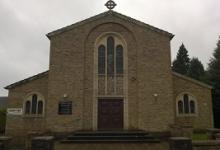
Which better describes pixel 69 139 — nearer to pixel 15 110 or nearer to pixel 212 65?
pixel 15 110

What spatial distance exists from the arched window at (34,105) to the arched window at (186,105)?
35.2ft

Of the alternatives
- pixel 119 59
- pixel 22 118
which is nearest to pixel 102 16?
pixel 119 59

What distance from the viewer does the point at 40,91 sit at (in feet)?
78.2

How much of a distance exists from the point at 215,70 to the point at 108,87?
15211mm

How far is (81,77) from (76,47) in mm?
2353

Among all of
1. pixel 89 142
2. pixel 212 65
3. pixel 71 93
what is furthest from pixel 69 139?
pixel 212 65

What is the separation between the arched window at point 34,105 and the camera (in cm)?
2361

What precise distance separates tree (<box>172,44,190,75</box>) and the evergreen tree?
1652 cm

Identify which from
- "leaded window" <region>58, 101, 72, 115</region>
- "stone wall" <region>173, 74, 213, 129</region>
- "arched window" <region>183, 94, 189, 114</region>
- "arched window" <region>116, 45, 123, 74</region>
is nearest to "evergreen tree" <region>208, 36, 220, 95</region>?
"stone wall" <region>173, 74, 213, 129</region>

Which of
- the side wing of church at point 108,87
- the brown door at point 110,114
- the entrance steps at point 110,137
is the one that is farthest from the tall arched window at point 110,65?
the entrance steps at point 110,137

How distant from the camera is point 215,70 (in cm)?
3294

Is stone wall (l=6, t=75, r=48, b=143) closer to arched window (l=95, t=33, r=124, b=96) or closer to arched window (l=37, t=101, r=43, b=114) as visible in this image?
arched window (l=37, t=101, r=43, b=114)

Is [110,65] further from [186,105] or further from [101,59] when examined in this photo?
[186,105]

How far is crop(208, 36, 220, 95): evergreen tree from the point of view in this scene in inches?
1249
